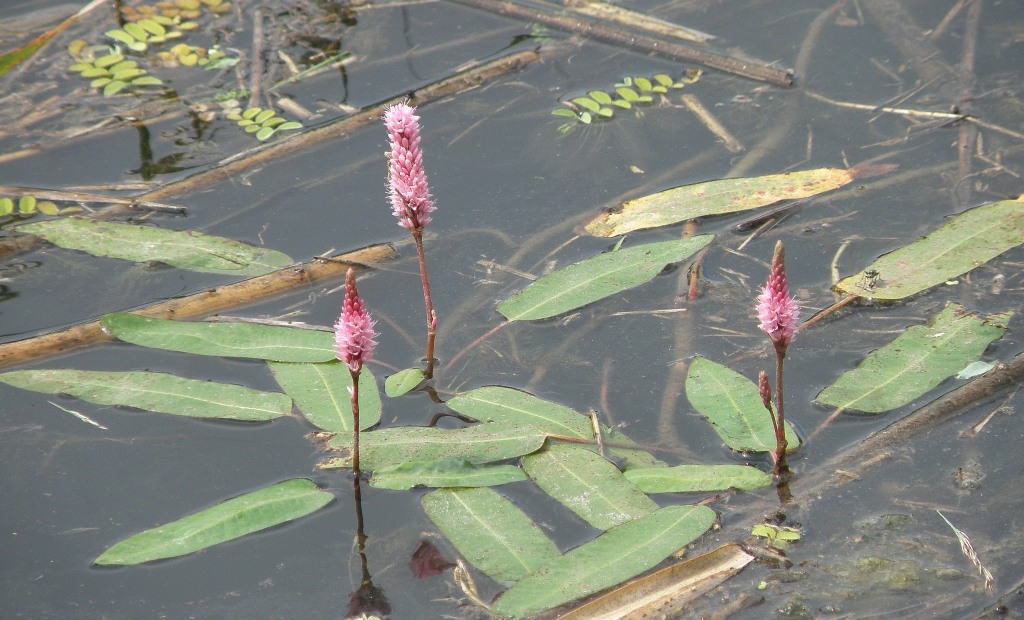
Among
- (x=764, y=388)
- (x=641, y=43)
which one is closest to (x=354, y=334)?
(x=764, y=388)

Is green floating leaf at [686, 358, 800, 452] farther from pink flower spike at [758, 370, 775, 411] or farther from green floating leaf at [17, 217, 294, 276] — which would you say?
green floating leaf at [17, 217, 294, 276]

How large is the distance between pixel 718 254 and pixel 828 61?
1.29 metres

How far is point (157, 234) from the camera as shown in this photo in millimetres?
3301

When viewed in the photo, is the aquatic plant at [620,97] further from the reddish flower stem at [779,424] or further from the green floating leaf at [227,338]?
the reddish flower stem at [779,424]

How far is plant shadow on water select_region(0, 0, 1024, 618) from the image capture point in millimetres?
2285

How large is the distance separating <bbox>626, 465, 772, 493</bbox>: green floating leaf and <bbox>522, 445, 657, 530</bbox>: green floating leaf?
33 millimetres

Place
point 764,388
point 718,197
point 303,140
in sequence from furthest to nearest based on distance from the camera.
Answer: point 303,140, point 718,197, point 764,388

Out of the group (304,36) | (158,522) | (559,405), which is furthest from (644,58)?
(158,522)

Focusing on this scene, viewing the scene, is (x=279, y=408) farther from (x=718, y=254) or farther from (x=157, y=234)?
(x=718, y=254)

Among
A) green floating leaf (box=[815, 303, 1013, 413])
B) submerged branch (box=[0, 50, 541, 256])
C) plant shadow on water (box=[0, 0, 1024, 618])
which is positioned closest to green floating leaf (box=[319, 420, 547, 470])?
plant shadow on water (box=[0, 0, 1024, 618])

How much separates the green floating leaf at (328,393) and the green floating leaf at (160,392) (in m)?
0.05

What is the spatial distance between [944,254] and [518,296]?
1.31 meters

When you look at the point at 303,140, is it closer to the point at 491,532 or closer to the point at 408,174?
the point at 408,174

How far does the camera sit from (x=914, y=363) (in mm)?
2662
